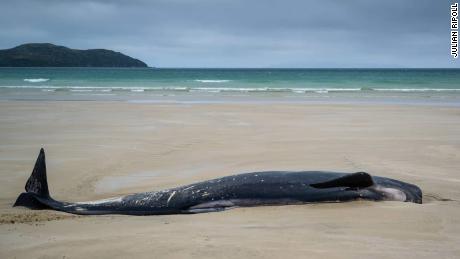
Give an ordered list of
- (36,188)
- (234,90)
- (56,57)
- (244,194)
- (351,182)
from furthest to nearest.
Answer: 1. (56,57)
2. (234,90)
3. (36,188)
4. (244,194)
5. (351,182)

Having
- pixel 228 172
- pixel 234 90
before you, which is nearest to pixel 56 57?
pixel 234 90

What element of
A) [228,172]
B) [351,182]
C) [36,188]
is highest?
[351,182]

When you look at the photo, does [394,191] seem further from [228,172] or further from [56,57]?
[56,57]

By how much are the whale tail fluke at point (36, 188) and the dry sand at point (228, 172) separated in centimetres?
25

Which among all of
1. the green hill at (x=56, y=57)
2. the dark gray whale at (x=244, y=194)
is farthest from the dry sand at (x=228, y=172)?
the green hill at (x=56, y=57)

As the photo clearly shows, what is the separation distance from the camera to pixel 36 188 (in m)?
5.59

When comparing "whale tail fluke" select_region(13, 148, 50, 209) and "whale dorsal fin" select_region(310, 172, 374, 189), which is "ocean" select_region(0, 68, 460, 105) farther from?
"whale dorsal fin" select_region(310, 172, 374, 189)

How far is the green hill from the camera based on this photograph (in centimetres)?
16012

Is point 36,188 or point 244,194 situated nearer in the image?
point 244,194

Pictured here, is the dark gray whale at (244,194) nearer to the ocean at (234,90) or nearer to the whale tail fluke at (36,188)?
the whale tail fluke at (36,188)

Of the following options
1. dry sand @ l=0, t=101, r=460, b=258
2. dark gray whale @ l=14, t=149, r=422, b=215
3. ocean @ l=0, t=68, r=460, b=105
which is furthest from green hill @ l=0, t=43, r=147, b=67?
dark gray whale @ l=14, t=149, r=422, b=215

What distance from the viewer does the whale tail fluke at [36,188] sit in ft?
18.0

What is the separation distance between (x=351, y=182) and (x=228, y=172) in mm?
2766

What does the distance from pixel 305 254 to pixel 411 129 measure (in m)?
10.2
